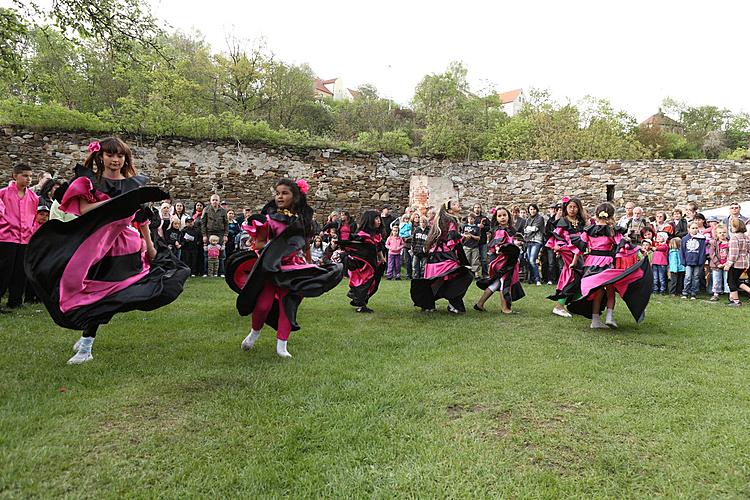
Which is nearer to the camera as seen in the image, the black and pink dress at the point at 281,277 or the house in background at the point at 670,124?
the black and pink dress at the point at 281,277

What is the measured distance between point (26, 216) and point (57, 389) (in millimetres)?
4481

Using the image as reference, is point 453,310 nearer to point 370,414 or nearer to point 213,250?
point 370,414

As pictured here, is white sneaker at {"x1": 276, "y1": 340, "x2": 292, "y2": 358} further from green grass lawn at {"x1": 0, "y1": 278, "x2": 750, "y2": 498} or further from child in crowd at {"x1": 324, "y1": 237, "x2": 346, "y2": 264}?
child in crowd at {"x1": 324, "y1": 237, "x2": 346, "y2": 264}

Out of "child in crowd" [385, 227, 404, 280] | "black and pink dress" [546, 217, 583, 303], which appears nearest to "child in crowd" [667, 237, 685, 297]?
"black and pink dress" [546, 217, 583, 303]

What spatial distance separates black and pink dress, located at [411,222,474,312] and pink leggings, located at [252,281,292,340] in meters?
3.26

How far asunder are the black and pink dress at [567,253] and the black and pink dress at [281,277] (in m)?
3.73

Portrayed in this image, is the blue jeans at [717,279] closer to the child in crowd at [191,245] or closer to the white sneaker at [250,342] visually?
the white sneaker at [250,342]

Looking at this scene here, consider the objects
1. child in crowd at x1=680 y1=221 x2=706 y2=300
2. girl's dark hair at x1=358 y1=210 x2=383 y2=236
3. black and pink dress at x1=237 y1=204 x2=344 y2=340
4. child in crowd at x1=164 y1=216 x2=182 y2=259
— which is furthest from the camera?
child in crowd at x1=164 y1=216 x2=182 y2=259

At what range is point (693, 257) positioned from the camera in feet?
34.6

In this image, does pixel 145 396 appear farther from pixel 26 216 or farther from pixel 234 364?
pixel 26 216

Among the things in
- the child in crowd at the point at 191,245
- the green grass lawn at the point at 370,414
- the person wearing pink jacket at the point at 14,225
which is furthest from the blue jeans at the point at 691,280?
the person wearing pink jacket at the point at 14,225

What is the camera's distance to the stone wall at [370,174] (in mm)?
16047

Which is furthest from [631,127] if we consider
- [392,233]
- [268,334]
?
[268,334]

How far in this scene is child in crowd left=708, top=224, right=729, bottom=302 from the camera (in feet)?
33.5
